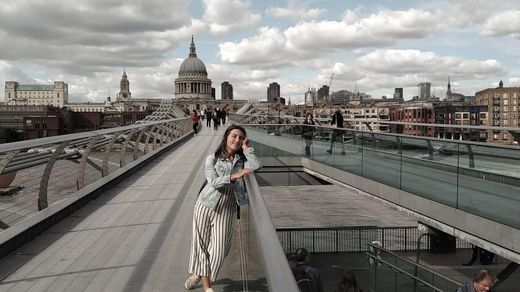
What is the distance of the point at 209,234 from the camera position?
3.97m

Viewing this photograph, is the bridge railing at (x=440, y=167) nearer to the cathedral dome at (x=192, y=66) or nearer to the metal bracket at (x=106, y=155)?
the metal bracket at (x=106, y=155)

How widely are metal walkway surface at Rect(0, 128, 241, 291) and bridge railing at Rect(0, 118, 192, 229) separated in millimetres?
350

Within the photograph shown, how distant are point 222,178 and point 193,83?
157777 millimetres

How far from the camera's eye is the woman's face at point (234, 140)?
154 inches

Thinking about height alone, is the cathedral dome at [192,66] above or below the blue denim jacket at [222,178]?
above

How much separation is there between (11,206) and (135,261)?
4.94 feet

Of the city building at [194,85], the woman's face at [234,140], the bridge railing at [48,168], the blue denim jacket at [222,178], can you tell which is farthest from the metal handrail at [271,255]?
the city building at [194,85]

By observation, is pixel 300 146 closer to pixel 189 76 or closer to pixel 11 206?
pixel 11 206

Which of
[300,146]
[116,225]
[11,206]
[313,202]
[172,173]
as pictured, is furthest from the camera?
[313,202]

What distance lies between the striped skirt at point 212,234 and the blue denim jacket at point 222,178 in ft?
0.18

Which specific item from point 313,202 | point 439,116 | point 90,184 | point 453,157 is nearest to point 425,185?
point 453,157

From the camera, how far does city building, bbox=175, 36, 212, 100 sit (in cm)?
15812

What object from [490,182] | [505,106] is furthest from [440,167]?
[505,106]

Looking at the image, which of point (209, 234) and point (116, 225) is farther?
point (116, 225)
